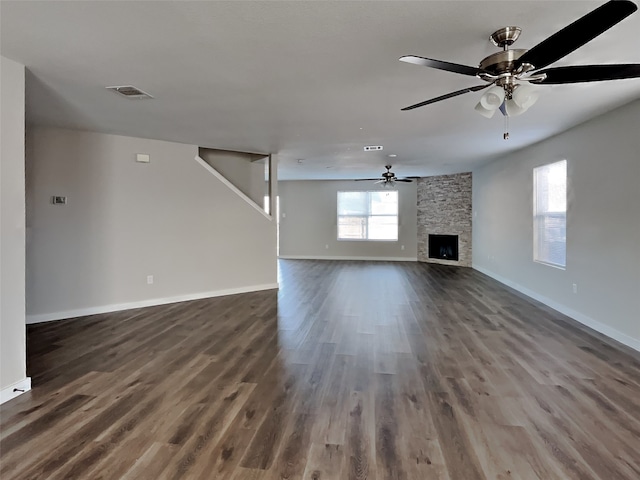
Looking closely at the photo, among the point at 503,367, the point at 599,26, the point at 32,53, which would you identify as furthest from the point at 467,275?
the point at 32,53

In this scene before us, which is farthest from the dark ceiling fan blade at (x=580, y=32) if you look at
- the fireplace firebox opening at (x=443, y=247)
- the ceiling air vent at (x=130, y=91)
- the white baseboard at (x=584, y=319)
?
the fireplace firebox opening at (x=443, y=247)

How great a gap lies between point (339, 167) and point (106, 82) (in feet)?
18.2

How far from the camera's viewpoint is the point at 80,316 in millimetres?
4891

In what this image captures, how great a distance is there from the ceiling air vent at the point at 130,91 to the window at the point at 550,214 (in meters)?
5.23

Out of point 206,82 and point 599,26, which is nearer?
point 599,26

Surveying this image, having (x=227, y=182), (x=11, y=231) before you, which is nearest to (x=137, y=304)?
(x=227, y=182)

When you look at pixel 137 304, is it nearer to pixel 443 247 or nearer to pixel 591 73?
pixel 591 73

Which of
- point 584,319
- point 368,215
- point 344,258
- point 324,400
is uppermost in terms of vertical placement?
point 368,215

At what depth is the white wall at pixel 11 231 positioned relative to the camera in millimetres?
2602

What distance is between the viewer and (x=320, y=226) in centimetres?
1144

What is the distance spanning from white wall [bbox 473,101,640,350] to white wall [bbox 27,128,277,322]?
4.70 m

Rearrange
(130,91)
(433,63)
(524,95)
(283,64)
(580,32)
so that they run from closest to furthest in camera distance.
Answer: (580,32), (433,63), (524,95), (283,64), (130,91)

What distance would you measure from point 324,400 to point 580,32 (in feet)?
8.28

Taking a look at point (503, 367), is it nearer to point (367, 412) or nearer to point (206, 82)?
point (367, 412)
